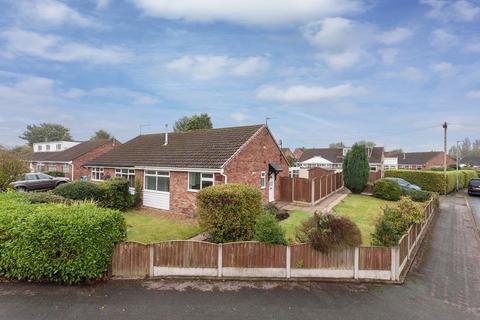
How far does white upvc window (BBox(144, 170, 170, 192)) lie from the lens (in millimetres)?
17516

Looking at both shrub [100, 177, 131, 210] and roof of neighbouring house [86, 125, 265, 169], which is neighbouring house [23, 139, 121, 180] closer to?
roof of neighbouring house [86, 125, 265, 169]

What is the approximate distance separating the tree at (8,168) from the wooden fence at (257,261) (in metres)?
14.2

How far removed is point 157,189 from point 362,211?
1243 centimetres

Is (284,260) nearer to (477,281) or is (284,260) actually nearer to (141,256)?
(141,256)

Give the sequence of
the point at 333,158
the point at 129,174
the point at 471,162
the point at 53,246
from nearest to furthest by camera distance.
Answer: the point at 53,246, the point at 129,174, the point at 333,158, the point at 471,162

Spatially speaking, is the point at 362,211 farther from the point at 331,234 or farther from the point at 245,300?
the point at 245,300

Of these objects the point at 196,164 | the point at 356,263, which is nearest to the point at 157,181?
the point at 196,164

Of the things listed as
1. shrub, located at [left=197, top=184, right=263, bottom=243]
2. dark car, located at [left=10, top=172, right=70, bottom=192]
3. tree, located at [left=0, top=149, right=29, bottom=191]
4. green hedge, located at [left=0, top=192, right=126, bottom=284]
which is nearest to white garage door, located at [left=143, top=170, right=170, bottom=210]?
shrub, located at [left=197, top=184, right=263, bottom=243]

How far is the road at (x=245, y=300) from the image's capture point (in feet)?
20.4

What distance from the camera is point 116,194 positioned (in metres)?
17.0

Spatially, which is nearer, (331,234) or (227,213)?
(331,234)

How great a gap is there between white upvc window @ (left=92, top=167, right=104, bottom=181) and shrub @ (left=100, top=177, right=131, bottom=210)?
6337 millimetres

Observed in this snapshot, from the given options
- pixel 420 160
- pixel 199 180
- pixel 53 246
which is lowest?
pixel 53 246

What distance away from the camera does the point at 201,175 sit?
1595cm
